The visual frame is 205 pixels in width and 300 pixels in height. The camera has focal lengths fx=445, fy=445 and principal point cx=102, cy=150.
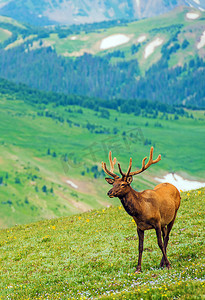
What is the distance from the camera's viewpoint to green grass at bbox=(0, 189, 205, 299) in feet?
51.5

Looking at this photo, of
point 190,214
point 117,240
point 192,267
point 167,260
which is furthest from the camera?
point 190,214

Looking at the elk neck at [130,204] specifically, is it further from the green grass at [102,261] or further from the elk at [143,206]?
the green grass at [102,261]

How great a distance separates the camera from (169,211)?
60.5ft

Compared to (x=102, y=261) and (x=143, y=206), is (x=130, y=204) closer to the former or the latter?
(x=143, y=206)

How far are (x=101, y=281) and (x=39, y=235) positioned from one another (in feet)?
38.6

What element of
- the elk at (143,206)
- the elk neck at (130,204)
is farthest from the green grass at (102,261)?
the elk neck at (130,204)

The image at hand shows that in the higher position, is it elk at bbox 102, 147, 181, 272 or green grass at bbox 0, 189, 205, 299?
elk at bbox 102, 147, 181, 272

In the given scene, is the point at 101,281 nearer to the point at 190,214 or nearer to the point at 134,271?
the point at 134,271

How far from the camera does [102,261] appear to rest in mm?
20578

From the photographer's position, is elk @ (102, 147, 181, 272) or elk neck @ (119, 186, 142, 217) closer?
elk @ (102, 147, 181, 272)

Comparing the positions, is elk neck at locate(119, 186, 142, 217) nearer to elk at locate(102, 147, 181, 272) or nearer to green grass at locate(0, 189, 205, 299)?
elk at locate(102, 147, 181, 272)

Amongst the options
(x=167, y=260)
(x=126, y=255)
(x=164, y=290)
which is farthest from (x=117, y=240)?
(x=164, y=290)

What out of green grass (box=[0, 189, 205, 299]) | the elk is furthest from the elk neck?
green grass (box=[0, 189, 205, 299])

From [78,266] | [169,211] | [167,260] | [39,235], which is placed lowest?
[39,235]
